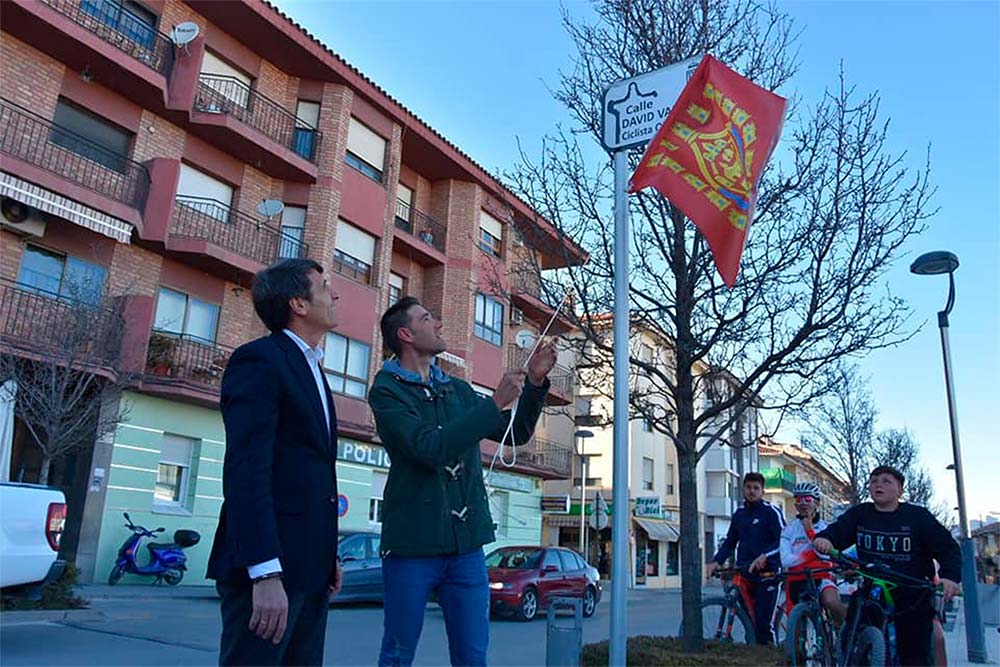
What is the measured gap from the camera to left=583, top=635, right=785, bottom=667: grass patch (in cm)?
703

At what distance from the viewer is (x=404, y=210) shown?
2812 centimetres

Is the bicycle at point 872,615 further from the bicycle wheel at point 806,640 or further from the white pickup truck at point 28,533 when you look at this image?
the white pickup truck at point 28,533

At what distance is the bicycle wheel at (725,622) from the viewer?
341 inches

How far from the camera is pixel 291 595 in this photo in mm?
2684

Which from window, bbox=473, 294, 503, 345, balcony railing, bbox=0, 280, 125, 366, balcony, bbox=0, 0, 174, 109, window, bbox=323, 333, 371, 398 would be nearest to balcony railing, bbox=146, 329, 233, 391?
balcony railing, bbox=0, 280, 125, 366

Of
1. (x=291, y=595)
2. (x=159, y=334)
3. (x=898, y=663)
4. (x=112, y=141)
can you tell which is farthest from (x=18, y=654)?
(x=112, y=141)

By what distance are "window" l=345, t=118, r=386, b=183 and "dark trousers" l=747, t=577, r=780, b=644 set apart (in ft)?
62.7

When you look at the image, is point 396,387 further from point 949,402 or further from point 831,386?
point 949,402

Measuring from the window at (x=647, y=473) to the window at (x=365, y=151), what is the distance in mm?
23744

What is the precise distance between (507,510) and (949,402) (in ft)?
60.0

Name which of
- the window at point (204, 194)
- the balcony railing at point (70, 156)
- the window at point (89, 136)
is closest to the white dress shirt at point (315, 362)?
the balcony railing at point (70, 156)

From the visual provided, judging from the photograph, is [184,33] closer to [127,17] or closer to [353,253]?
[127,17]

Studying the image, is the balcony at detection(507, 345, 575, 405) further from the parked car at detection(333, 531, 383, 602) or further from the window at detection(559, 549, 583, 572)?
the parked car at detection(333, 531, 383, 602)

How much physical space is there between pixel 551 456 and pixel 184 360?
19.5 m
